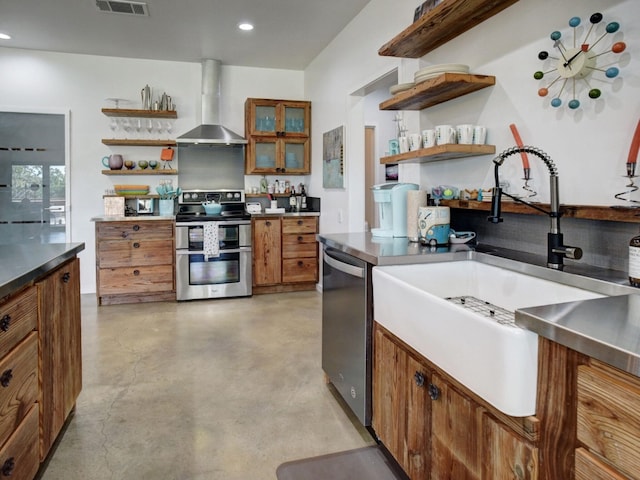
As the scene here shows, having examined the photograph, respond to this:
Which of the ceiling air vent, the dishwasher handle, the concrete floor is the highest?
the ceiling air vent

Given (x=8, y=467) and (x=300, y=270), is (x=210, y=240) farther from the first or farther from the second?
(x=8, y=467)

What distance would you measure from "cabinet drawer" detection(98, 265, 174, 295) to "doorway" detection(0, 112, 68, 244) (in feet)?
3.47

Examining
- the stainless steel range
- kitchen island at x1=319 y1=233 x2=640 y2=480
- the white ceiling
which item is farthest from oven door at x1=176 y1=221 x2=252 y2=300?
kitchen island at x1=319 y1=233 x2=640 y2=480

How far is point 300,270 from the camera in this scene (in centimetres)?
513

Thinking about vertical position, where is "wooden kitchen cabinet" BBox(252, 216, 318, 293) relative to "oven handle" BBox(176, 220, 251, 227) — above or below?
below

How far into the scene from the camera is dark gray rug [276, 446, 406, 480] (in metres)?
1.83

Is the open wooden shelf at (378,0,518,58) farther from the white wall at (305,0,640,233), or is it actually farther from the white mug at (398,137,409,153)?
the white mug at (398,137,409,153)

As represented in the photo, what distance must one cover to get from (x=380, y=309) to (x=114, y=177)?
174 inches

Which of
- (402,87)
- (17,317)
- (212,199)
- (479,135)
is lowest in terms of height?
(17,317)

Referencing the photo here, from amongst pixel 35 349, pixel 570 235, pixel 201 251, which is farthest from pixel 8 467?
pixel 201 251

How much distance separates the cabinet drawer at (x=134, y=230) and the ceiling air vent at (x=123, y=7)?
1966 mm

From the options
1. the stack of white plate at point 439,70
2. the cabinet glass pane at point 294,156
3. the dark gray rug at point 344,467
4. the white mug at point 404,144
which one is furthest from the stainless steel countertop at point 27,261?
the cabinet glass pane at point 294,156

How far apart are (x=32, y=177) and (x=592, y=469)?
5.78 meters

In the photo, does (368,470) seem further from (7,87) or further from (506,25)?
(7,87)
